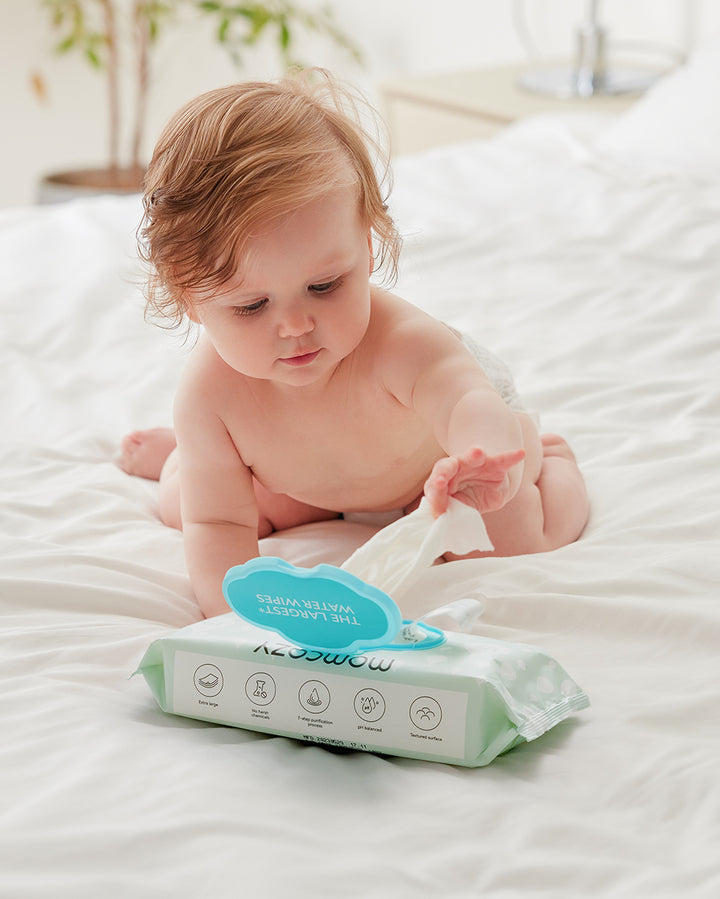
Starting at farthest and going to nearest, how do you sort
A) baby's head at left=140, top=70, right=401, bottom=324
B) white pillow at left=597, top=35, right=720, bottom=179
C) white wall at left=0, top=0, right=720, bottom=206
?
white wall at left=0, top=0, right=720, bottom=206 < white pillow at left=597, top=35, right=720, bottom=179 < baby's head at left=140, top=70, right=401, bottom=324

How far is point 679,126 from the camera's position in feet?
6.58

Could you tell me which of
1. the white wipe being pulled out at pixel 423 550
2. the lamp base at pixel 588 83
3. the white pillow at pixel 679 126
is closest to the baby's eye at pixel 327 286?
the white wipe being pulled out at pixel 423 550

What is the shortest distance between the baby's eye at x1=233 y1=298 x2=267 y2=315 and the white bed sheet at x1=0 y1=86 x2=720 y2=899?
0.24 m

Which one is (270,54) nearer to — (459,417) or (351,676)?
(459,417)

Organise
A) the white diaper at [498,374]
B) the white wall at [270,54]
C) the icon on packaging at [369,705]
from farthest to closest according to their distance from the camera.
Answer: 1. the white wall at [270,54]
2. the white diaper at [498,374]
3. the icon on packaging at [369,705]

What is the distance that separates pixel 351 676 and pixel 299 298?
0.32 meters

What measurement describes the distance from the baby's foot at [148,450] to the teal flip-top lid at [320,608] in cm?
54

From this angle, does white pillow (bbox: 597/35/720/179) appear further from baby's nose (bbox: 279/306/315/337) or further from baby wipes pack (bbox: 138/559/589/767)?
baby wipes pack (bbox: 138/559/589/767)

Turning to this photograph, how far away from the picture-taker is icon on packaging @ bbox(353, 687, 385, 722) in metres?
0.66

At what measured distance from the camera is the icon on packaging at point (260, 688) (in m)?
0.69

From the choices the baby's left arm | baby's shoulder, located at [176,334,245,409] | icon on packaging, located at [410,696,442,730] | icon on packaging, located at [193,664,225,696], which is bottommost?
icon on packaging, located at [193,664,225,696]

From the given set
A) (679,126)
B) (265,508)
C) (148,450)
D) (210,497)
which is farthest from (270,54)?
(210,497)

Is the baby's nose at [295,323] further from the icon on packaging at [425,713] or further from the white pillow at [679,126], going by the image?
the white pillow at [679,126]

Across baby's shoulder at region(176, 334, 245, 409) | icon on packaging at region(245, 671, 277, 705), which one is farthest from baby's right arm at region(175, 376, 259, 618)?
icon on packaging at region(245, 671, 277, 705)
